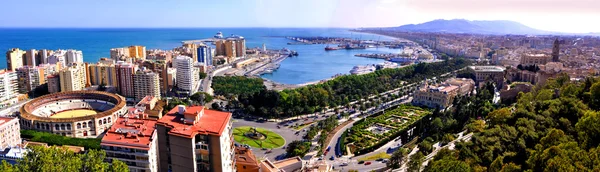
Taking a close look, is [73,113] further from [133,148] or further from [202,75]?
[202,75]

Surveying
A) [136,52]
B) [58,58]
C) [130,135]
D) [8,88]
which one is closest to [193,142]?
[130,135]

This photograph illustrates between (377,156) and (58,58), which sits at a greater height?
(58,58)

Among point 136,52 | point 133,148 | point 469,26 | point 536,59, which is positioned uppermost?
point 469,26

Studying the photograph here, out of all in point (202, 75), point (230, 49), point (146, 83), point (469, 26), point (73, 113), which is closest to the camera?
point (73, 113)

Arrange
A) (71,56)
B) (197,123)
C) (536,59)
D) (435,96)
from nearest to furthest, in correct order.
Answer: (197,123), (435,96), (71,56), (536,59)

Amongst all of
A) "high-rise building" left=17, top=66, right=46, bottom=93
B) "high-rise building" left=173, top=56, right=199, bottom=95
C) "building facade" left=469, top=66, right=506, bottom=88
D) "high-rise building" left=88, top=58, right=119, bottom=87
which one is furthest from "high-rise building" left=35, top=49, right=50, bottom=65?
"building facade" left=469, top=66, right=506, bottom=88

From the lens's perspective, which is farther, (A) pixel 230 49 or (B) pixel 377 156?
(A) pixel 230 49

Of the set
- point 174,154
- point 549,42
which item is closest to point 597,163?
point 174,154

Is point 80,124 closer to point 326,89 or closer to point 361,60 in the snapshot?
point 326,89
